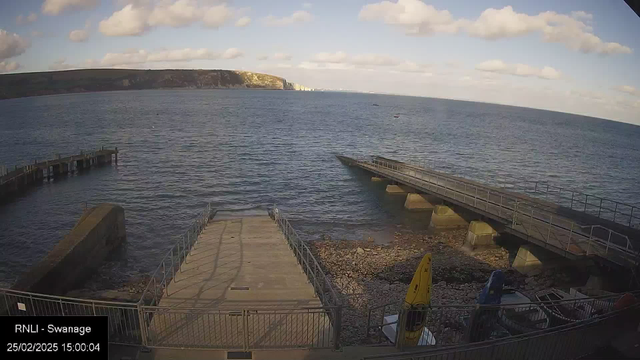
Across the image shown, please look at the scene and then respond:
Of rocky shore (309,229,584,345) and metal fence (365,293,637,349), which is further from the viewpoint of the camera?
rocky shore (309,229,584,345)

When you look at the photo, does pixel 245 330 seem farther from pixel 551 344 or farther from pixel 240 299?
pixel 551 344

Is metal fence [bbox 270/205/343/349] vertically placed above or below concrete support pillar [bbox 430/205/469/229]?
above

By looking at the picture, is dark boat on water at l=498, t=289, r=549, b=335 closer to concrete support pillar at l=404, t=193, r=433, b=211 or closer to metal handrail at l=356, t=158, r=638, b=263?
metal handrail at l=356, t=158, r=638, b=263

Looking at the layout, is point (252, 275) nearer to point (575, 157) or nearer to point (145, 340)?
point (145, 340)

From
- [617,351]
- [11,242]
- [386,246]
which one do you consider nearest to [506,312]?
[617,351]

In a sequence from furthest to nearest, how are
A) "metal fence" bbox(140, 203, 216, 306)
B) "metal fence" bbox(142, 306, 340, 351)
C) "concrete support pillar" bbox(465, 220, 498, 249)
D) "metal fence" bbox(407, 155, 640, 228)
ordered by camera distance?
1. "metal fence" bbox(407, 155, 640, 228)
2. "concrete support pillar" bbox(465, 220, 498, 249)
3. "metal fence" bbox(140, 203, 216, 306)
4. "metal fence" bbox(142, 306, 340, 351)

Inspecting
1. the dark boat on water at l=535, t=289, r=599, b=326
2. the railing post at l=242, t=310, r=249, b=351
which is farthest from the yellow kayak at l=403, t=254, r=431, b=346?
the dark boat on water at l=535, t=289, r=599, b=326

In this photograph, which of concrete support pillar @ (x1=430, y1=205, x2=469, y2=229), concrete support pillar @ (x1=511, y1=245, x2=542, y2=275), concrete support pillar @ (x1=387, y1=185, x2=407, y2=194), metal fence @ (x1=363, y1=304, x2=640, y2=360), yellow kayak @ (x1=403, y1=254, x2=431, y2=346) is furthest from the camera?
concrete support pillar @ (x1=387, y1=185, x2=407, y2=194)
